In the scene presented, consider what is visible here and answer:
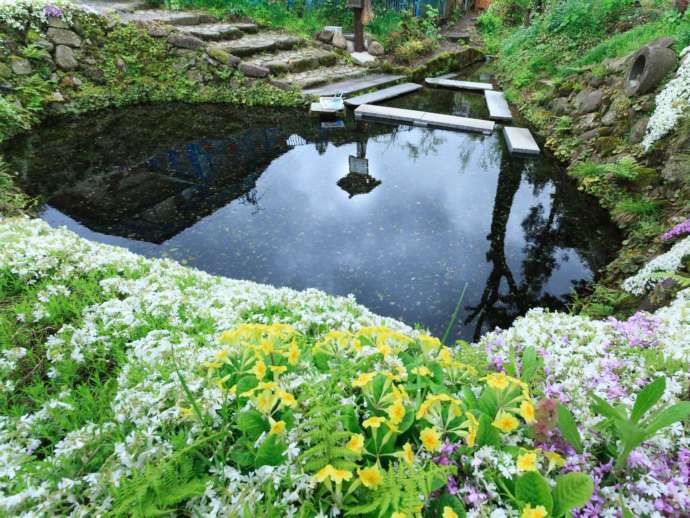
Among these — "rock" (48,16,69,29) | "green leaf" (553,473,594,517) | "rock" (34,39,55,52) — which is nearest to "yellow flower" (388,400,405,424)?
"green leaf" (553,473,594,517)

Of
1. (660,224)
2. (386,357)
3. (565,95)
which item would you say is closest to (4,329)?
(386,357)

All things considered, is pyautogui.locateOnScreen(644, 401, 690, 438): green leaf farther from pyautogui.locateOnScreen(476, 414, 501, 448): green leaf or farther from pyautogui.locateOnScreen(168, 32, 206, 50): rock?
pyautogui.locateOnScreen(168, 32, 206, 50): rock

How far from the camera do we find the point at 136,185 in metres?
7.04

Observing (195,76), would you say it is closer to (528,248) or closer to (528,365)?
(528,248)

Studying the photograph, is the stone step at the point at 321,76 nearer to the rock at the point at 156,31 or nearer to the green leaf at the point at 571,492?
the rock at the point at 156,31

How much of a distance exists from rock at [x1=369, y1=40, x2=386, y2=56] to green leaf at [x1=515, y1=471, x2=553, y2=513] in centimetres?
1548

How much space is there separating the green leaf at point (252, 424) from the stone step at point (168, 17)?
1317 cm

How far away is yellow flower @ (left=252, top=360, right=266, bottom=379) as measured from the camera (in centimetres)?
170

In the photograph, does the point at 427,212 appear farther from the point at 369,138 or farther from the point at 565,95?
the point at 565,95

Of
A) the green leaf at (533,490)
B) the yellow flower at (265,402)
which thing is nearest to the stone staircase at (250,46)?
the yellow flower at (265,402)

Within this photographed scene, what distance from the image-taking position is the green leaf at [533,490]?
1.40m

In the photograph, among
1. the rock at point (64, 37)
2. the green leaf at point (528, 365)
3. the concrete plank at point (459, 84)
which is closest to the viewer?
the green leaf at point (528, 365)

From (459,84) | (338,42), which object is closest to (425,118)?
(459,84)

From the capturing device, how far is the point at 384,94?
11953 mm
